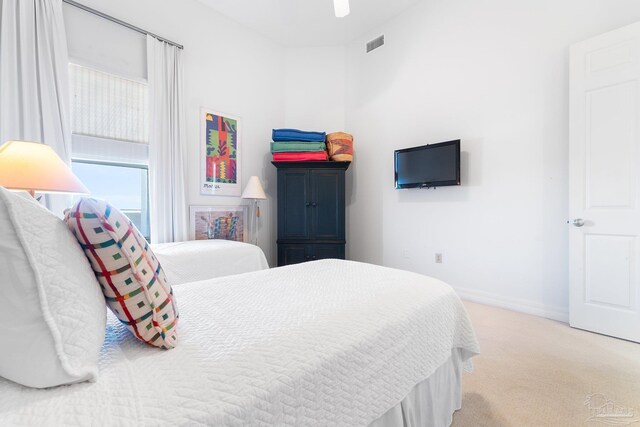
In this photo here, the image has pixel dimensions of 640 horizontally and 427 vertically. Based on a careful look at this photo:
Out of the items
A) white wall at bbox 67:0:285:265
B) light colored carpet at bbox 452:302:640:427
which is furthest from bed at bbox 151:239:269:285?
light colored carpet at bbox 452:302:640:427

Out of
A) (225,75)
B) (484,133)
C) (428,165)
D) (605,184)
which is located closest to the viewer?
(605,184)

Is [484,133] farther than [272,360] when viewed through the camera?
Yes

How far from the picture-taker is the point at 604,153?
2119mm

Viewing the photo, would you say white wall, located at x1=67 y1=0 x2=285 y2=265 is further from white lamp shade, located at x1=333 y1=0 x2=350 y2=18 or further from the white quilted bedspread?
the white quilted bedspread

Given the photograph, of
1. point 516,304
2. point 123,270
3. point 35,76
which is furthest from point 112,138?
point 516,304

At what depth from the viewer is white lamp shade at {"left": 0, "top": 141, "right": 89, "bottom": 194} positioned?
141 cm

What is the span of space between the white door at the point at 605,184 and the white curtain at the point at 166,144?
3542 mm

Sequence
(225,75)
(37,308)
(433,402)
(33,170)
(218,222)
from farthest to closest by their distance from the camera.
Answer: (225,75) < (218,222) < (33,170) < (433,402) < (37,308)

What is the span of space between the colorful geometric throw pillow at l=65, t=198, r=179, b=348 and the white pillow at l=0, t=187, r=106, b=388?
0.24 ft

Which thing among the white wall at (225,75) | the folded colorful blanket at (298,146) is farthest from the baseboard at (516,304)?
the white wall at (225,75)

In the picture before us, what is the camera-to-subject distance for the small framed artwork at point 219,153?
10.8ft

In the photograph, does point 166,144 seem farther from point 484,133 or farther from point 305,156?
point 484,133

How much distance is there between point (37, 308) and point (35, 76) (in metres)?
2.68

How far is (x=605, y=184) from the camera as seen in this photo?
211 cm
